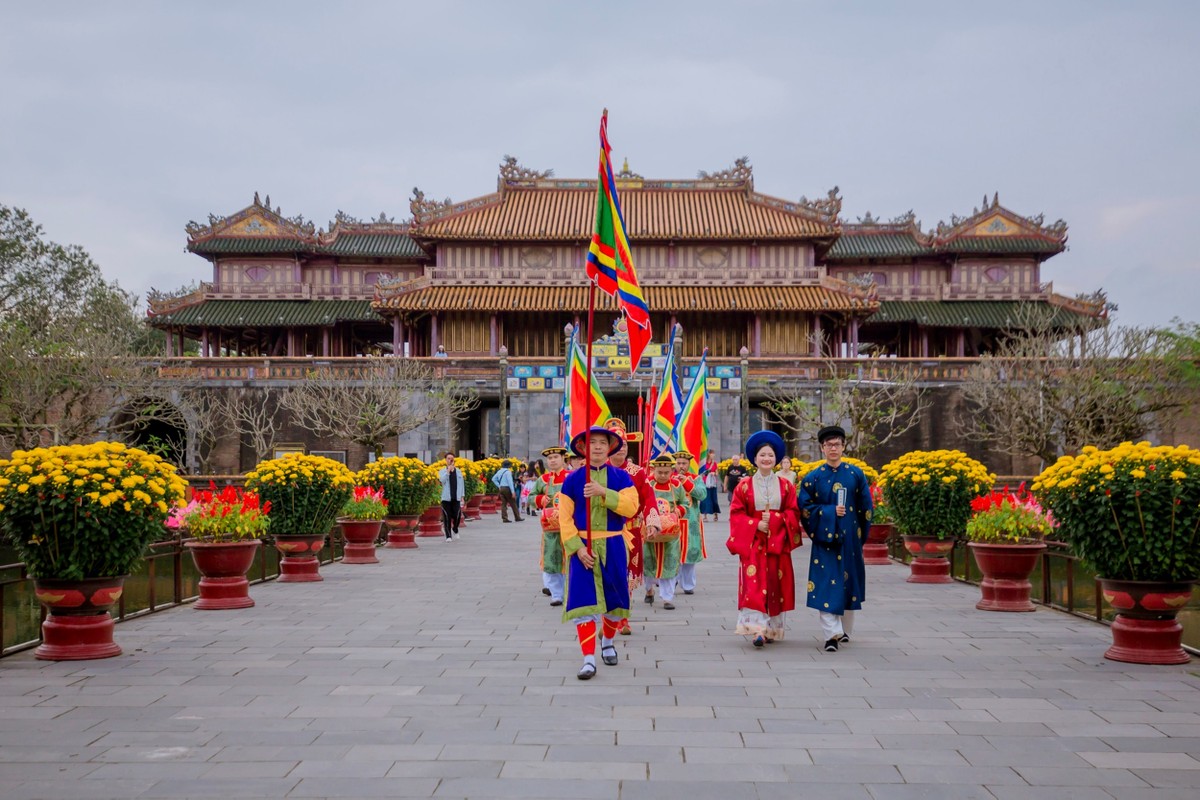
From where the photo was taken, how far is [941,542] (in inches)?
A: 462

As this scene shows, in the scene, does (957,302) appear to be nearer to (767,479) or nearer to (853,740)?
(767,479)

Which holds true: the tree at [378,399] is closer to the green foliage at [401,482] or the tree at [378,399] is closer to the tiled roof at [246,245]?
the tiled roof at [246,245]

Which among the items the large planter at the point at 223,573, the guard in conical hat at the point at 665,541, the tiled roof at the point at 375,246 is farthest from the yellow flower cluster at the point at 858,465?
the tiled roof at the point at 375,246

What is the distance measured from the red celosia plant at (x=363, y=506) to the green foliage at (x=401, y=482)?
3.74 feet

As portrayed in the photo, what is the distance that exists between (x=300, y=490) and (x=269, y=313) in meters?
31.0

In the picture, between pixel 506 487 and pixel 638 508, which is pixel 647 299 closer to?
pixel 506 487

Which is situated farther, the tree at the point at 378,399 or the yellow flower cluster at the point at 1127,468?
the tree at the point at 378,399

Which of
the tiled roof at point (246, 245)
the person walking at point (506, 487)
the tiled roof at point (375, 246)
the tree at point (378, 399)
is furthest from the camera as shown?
the tiled roof at point (375, 246)

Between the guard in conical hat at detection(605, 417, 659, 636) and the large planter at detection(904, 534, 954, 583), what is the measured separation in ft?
11.7

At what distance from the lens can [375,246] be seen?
43.2 m

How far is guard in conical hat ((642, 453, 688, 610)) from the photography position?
10.0 m

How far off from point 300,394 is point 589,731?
96.8ft

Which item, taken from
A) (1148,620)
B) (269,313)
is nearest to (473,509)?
(1148,620)

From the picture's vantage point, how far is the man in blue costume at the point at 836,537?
7656 millimetres
